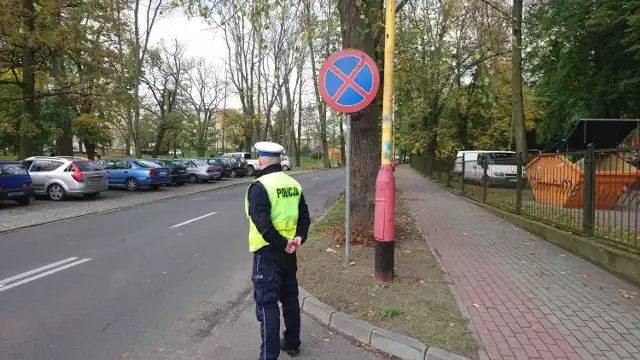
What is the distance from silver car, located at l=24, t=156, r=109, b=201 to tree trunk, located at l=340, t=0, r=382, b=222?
11.4 m

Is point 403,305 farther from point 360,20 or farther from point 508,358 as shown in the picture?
point 360,20

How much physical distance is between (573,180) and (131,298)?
807 centimetres

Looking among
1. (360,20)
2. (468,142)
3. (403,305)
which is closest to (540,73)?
(468,142)

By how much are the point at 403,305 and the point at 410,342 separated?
0.76 metres

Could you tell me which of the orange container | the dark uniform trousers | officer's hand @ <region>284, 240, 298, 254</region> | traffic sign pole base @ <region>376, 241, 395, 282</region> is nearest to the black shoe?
the dark uniform trousers

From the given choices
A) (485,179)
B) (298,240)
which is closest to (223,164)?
(485,179)

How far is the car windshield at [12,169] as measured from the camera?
11560 millimetres

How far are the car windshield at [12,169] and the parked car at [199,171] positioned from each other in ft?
38.6

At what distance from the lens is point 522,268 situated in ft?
18.9

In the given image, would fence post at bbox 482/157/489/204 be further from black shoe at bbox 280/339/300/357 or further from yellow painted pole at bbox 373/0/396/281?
black shoe at bbox 280/339/300/357

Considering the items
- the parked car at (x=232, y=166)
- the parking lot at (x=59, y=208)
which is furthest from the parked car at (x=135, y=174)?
the parked car at (x=232, y=166)

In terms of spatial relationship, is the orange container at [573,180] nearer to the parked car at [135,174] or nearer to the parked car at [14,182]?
the parked car at [14,182]

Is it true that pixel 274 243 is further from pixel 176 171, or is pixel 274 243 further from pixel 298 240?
pixel 176 171

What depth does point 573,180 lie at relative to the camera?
7863mm
